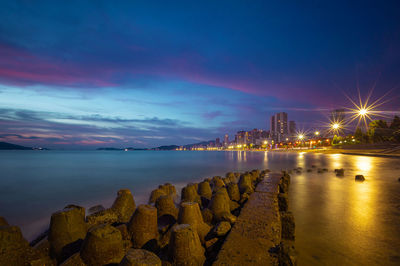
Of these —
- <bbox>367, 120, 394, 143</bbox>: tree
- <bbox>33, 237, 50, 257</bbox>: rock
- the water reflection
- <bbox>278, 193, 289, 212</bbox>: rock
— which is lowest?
the water reflection

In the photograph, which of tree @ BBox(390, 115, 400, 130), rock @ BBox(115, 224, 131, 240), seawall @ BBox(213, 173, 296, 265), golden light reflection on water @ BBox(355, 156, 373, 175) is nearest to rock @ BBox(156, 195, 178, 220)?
rock @ BBox(115, 224, 131, 240)

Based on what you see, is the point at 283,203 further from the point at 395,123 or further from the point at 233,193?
the point at 395,123

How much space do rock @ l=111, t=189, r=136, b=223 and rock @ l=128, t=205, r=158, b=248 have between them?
5.93ft

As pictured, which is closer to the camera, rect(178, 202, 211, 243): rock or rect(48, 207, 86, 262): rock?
rect(48, 207, 86, 262): rock

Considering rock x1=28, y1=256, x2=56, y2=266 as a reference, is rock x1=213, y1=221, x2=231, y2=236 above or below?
above

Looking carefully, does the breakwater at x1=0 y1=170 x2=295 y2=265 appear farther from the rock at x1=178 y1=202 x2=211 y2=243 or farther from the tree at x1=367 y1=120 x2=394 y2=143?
the tree at x1=367 y1=120 x2=394 y2=143

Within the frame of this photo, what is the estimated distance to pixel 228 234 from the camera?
380cm

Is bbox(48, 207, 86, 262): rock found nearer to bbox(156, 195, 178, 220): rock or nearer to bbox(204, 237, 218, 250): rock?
bbox(156, 195, 178, 220): rock

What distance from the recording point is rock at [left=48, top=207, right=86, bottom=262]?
3.80m

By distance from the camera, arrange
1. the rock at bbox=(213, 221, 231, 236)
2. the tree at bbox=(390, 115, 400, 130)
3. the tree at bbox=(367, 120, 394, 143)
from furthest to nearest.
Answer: the tree at bbox=(390, 115, 400, 130) → the tree at bbox=(367, 120, 394, 143) → the rock at bbox=(213, 221, 231, 236)

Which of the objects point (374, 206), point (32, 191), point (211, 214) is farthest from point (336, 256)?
point (32, 191)

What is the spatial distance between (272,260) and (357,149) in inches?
2694

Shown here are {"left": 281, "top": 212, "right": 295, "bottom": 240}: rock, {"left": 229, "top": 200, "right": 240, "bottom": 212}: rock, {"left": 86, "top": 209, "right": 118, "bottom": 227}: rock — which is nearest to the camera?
{"left": 281, "top": 212, "right": 295, "bottom": 240}: rock

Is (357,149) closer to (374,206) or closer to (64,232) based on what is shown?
(374,206)
